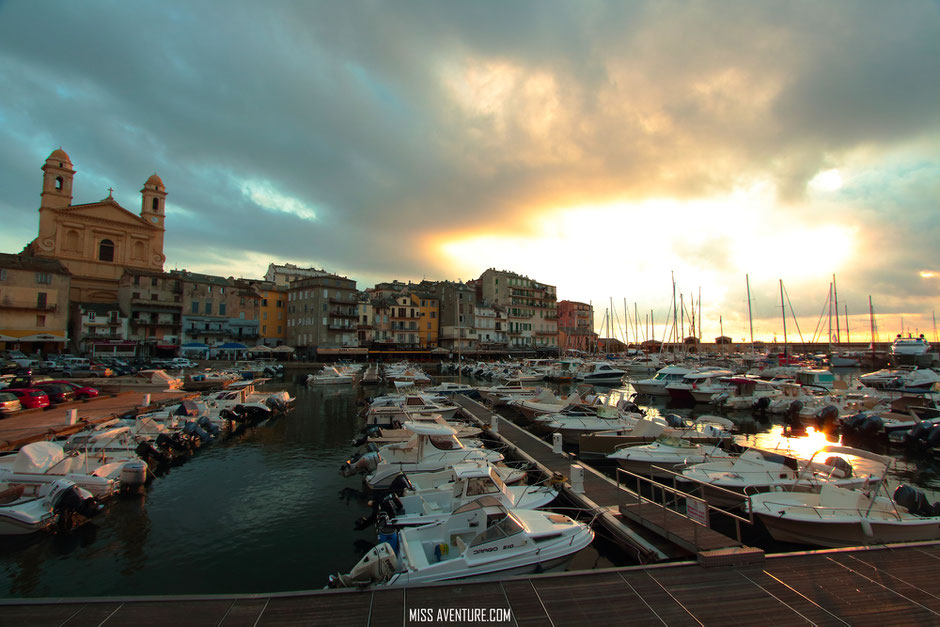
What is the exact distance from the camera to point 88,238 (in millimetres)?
74500

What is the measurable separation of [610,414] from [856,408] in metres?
19.0

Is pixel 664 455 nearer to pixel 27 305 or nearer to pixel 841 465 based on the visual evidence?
pixel 841 465

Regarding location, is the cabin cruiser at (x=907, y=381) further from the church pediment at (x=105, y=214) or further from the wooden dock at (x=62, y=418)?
the church pediment at (x=105, y=214)

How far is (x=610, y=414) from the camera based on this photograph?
90.5 ft

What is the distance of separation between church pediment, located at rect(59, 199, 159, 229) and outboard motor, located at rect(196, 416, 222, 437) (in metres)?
69.8

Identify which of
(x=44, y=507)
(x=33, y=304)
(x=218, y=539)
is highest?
(x=33, y=304)

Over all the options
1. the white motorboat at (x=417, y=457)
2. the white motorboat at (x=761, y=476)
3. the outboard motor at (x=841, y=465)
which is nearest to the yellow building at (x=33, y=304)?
the white motorboat at (x=417, y=457)

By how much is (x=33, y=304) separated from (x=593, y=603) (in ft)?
264

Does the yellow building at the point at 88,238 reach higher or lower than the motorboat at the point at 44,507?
higher

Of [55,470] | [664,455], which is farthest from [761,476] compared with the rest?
[55,470]

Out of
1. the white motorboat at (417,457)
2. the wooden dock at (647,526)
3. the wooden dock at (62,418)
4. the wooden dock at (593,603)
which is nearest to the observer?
the wooden dock at (593,603)

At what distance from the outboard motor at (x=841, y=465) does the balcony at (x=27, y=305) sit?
83.8 m

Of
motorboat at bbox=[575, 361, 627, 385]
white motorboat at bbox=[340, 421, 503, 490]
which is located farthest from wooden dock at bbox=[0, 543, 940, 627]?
motorboat at bbox=[575, 361, 627, 385]

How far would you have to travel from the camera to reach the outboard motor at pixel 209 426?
27.0 metres
